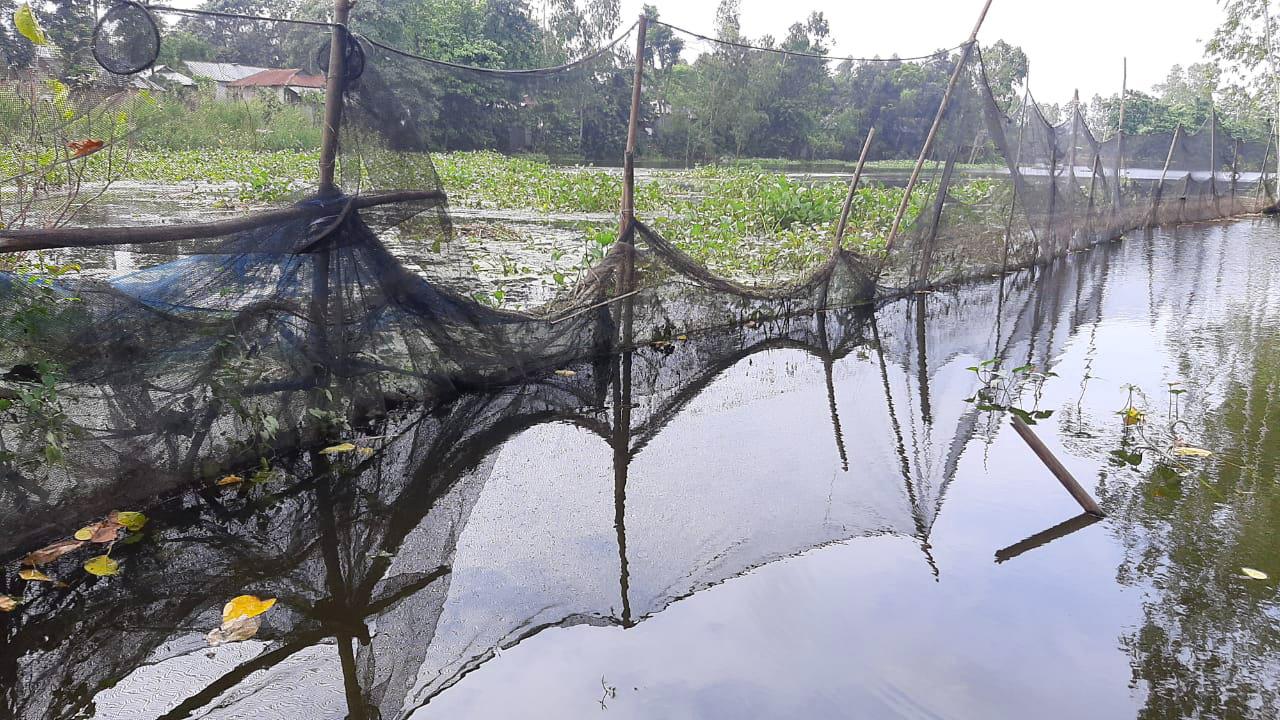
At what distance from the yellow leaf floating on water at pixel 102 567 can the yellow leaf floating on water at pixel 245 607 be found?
462mm

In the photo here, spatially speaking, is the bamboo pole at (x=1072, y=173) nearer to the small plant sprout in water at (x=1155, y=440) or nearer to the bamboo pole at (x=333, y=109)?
the small plant sprout in water at (x=1155, y=440)

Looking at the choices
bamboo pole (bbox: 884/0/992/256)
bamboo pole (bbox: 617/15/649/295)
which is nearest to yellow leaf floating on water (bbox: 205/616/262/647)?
bamboo pole (bbox: 617/15/649/295)

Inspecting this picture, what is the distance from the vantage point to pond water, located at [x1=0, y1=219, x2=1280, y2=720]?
7.91 ft

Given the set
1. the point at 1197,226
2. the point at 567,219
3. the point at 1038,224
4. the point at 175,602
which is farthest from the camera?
the point at 1197,226

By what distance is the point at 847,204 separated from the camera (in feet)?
22.7

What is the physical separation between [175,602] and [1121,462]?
4.01 metres

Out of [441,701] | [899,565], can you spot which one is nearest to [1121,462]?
[899,565]

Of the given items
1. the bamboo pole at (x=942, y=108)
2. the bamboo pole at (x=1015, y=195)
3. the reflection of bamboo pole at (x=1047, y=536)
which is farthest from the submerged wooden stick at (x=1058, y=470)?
the bamboo pole at (x=1015, y=195)

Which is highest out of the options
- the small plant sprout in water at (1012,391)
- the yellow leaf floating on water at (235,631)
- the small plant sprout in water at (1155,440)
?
the small plant sprout in water at (1012,391)

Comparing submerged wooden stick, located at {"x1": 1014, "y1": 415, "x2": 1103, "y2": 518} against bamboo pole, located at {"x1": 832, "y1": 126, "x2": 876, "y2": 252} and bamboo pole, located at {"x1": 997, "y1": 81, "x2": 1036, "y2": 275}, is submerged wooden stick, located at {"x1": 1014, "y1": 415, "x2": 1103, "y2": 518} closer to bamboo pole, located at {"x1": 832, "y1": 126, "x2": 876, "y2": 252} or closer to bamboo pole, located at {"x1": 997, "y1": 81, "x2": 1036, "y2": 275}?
bamboo pole, located at {"x1": 832, "y1": 126, "x2": 876, "y2": 252}

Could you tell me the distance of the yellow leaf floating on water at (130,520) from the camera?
10.3 ft

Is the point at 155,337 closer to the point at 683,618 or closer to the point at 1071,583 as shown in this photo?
the point at 683,618

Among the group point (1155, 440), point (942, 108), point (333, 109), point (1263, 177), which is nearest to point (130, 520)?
point (333, 109)

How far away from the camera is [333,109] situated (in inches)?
145
